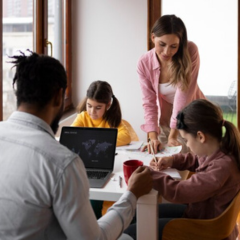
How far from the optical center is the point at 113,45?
13.4 feet

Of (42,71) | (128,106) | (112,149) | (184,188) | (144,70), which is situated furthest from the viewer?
(128,106)

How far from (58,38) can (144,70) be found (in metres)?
1.49

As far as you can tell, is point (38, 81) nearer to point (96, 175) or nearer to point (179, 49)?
point (96, 175)

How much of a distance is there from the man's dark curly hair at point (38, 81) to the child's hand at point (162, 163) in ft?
2.92

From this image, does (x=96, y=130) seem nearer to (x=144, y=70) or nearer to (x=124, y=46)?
(x=144, y=70)

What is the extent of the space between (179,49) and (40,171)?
1.68 m

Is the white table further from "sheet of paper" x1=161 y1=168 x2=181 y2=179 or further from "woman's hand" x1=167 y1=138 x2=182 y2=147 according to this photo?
"woman's hand" x1=167 y1=138 x2=182 y2=147

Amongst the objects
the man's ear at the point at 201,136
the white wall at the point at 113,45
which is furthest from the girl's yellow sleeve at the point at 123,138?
the white wall at the point at 113,45

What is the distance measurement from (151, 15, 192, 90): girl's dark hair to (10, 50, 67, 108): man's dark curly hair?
1443 millimetres

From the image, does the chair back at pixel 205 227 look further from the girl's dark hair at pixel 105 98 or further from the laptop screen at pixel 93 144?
the girl's dark hair at pixel 105 98

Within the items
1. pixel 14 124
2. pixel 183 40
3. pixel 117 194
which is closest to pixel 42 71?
pixel 14 124

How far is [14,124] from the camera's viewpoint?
109 cm

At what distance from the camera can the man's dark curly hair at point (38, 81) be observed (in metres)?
1.06

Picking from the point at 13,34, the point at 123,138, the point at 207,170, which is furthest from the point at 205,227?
the point at 13,34
